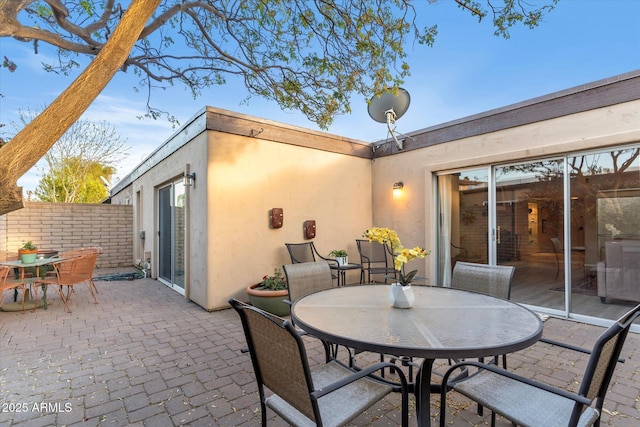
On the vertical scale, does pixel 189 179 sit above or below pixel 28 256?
above

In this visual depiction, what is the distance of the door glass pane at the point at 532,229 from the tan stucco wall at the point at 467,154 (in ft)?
0.98

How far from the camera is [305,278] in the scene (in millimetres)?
2758

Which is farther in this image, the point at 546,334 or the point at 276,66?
the point at 276,66

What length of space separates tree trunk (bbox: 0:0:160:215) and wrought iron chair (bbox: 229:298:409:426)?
49.5 inches

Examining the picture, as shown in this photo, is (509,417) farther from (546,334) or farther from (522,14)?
(522,14)

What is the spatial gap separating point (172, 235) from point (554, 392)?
20.5 ft

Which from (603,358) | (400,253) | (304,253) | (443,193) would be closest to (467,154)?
(443,193)

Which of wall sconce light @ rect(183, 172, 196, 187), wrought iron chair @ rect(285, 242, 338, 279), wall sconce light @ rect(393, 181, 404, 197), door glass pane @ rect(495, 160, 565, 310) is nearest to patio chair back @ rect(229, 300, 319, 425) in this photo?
wrought iron chair @ rect(285, 242, 338, 279)

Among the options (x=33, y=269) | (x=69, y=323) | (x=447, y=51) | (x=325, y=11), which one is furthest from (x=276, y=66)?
(x=33, y=269)

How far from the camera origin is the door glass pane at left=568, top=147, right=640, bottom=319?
12.1ft

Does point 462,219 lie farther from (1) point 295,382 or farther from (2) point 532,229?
(1) point 295,382

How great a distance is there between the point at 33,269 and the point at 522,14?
824 centimetres

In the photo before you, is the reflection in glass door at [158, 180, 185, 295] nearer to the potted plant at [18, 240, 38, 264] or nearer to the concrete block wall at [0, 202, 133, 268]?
the potted plant at [18, 240, 38, 264]

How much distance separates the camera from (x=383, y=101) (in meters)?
5.39
